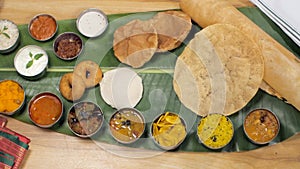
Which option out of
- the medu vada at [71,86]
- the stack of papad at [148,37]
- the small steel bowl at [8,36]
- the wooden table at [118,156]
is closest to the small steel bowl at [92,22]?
the stack of papad at [148,37]

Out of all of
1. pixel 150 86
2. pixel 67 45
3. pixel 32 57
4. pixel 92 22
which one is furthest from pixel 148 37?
pixel 32 57

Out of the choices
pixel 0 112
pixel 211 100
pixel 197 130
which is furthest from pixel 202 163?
pixel 0 112

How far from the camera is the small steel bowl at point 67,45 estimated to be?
362cm

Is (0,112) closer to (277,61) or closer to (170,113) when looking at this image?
(170,113)

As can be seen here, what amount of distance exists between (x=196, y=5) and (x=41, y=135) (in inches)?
57.9

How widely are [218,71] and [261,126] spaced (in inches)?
19.1

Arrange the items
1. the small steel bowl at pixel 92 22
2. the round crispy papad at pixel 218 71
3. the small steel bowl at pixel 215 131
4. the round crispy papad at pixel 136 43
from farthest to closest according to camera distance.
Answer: the small steel bowl at pixel 92 22 → the round crispy papad at pixel 136 43 → the round crispy papad at pixel 218 71 → the small steel bowl at pixel 215 131

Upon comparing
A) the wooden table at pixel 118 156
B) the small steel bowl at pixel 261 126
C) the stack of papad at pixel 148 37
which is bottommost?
the wooden table at pixel 118 156

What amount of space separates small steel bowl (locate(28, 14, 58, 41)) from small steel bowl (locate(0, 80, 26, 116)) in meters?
0.42

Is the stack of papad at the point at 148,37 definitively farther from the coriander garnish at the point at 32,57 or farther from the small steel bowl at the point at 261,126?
the small steel bowl at the point at 261,126

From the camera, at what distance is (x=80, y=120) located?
341 cm

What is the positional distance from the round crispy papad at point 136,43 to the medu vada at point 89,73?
0.64 ft

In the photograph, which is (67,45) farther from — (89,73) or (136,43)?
(136,43)

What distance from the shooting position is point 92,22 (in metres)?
3.74
